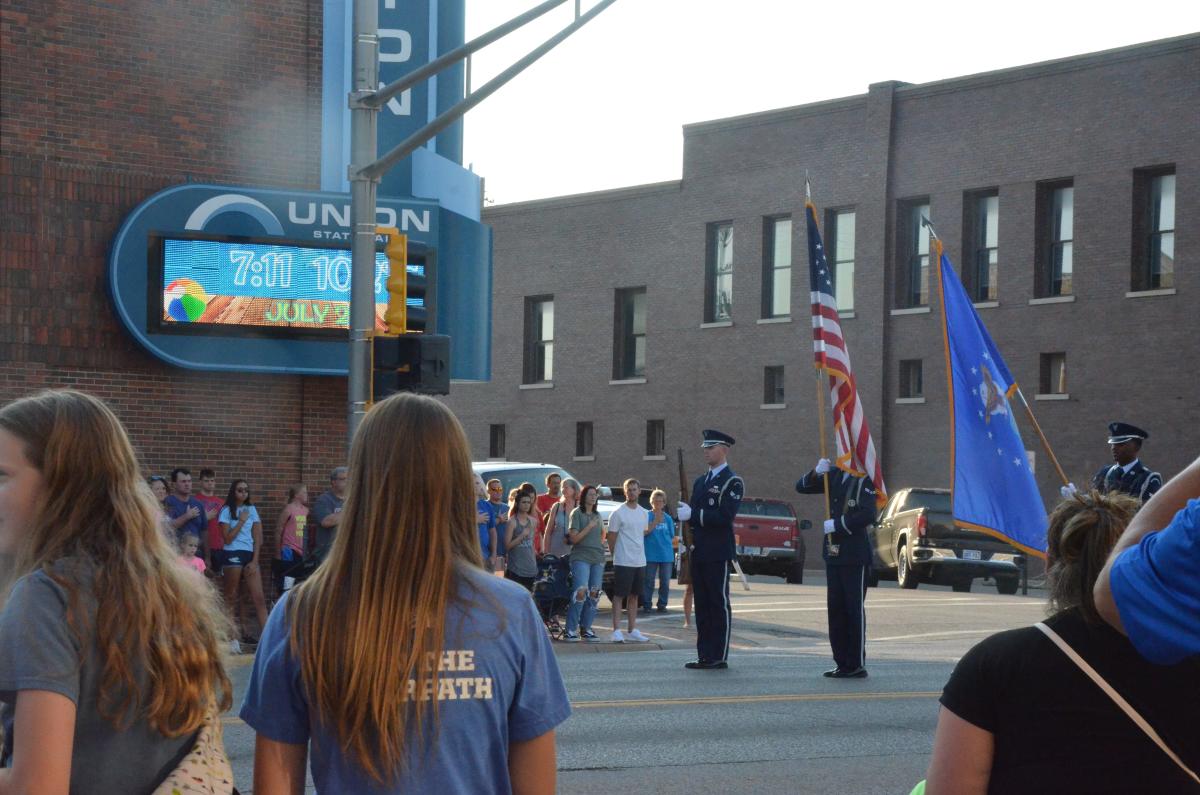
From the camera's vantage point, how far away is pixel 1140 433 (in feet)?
45.0

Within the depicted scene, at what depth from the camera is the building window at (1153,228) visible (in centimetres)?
3628

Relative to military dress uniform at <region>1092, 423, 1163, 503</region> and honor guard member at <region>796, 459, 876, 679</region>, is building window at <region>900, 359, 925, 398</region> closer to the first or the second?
honor guard member at <region>796, 459, 876, 679</region>

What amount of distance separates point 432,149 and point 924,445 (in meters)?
22.3

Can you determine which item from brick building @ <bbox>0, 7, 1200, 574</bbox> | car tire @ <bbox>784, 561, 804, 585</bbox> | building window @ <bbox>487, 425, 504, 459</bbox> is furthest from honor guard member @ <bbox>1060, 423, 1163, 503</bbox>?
building window @ <bbox>487, 425, 504, 459</bbox>

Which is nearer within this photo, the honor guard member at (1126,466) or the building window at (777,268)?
the honor guard member at (1126,466)

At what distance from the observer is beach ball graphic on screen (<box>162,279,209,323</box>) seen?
1808 cm

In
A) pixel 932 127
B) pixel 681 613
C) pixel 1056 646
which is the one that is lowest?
pixel 681 613

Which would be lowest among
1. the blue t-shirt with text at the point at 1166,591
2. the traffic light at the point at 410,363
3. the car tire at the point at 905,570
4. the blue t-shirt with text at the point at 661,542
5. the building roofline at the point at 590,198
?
the car tire at the point at 905,570

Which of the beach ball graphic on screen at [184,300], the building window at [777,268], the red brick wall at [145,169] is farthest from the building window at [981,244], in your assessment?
the beach ball graphic on screen at [184,300]

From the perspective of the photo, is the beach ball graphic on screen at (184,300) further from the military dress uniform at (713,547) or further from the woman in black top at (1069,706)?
the woman in black top at (1069,706)

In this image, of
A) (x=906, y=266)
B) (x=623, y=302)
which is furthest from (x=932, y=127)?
(x=623, y=302)

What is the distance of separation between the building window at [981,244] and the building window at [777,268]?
17.6ft

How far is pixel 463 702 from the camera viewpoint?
3.07 m

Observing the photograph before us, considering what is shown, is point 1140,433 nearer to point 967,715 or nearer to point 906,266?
point 967,715
